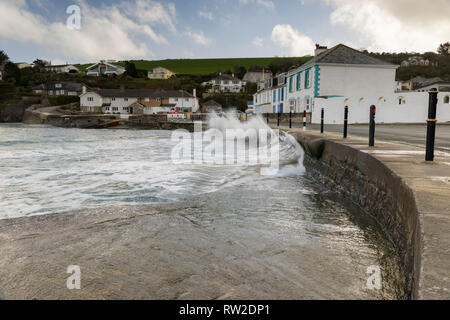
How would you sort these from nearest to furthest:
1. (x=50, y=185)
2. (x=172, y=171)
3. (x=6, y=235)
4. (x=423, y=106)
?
(x=6, y=235) < (x=50, y=185) < (x=172, y=171) < (x=423, y=106)

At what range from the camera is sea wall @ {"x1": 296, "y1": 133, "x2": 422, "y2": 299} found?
8.16 ft

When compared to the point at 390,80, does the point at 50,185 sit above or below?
below

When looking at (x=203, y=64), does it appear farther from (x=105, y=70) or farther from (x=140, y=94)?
(x=140, y=94)

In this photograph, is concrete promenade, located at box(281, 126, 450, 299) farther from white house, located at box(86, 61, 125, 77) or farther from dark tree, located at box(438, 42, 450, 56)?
white house, located at box(86, 61, 125, 77)

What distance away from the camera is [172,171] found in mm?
8812

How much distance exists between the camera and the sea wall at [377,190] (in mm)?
2486

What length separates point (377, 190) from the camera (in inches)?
178

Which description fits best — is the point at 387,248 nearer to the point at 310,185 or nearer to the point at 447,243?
the point at 447,243

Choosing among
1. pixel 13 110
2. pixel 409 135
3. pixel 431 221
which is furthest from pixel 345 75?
pixel 13 110

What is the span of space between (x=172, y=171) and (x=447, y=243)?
7317mm

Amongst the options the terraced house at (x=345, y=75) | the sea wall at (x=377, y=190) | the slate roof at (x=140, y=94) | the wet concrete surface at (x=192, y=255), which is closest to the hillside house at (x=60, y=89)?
the slate roof at (x=140, y=94)

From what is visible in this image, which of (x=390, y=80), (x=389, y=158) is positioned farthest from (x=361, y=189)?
(x=390, y=80)

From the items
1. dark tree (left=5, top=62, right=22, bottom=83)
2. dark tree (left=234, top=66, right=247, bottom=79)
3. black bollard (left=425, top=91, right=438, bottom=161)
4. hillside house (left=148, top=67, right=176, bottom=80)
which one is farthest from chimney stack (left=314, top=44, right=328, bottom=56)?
dark tree (left=5, top=62, right=22, bottom=83)

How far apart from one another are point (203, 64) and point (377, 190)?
133 m
